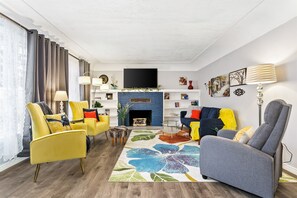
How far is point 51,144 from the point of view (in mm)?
2373

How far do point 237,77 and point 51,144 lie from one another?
408cm

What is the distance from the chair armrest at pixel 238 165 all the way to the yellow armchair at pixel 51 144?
179 centimetres

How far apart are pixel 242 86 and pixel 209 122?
1127mm

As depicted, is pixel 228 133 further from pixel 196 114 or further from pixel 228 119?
pixel 196 114

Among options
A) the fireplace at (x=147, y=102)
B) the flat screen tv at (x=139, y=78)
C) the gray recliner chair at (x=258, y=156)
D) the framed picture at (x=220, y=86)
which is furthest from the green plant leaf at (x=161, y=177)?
the flat screen tv at (x=139, y=78)

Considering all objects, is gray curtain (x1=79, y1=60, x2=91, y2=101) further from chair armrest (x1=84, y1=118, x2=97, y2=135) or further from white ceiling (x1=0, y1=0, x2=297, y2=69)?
chair armrest (x1=84, y1=118, x2=97, y2=135)

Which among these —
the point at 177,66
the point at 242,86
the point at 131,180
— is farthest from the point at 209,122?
the point at 177,66

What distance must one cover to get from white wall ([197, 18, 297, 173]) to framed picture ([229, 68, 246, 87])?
109 mm

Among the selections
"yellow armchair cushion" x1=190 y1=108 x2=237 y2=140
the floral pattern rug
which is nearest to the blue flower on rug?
the floral pattern rug

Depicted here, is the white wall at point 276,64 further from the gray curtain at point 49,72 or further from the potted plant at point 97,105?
the potted plant at point 97,105

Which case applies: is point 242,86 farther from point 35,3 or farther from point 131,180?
point 35,3

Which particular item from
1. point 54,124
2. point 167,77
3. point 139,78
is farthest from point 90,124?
point 167,77

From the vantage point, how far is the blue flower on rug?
275 cm

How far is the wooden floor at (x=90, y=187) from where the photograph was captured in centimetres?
203
